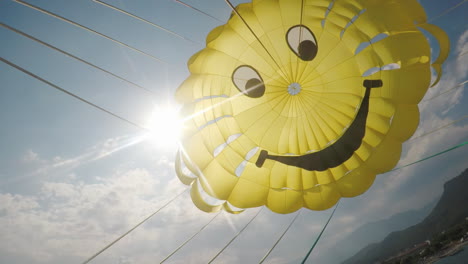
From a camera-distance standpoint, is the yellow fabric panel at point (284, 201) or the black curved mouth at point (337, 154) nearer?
the black curved mouth at point (337, 154)

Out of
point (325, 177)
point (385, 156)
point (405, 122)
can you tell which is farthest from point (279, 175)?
point (405, 122)

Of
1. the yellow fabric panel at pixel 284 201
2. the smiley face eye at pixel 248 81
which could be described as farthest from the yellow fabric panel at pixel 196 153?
the yellow fabric panel at pixel 284 201

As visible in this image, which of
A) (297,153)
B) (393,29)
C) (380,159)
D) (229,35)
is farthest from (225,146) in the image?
(393,29)

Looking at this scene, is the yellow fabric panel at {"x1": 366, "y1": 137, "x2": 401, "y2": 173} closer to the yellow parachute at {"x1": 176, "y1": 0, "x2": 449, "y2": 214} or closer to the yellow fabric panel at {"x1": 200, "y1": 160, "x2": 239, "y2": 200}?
the yellow parachute at {"x1": 176, "y1": 0, "x2": 449, "y2": 214}

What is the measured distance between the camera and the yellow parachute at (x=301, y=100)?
454 centimetres

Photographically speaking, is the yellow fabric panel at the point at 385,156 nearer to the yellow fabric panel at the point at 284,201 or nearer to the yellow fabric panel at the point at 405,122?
the yellow fabric panel at the point at 405,122

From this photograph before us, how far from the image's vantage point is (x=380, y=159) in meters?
4.88

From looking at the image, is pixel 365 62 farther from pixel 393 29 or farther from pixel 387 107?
pixel 387 107

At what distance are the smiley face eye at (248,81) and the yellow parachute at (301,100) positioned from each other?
0.07 ft

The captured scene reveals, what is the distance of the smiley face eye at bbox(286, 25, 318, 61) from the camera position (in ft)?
14.9

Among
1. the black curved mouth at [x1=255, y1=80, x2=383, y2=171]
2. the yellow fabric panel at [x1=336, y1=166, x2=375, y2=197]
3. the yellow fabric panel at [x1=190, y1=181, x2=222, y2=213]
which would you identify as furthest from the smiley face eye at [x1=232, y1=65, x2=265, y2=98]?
the yellow fabric panel at [x1=336, y1=166, x2=375, y2=197]

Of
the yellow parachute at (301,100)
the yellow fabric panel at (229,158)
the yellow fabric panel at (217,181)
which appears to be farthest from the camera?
the yellow fabric panel at (229,158)

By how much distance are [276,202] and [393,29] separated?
14.1 ft

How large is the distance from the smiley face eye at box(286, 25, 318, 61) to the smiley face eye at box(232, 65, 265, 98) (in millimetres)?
949
